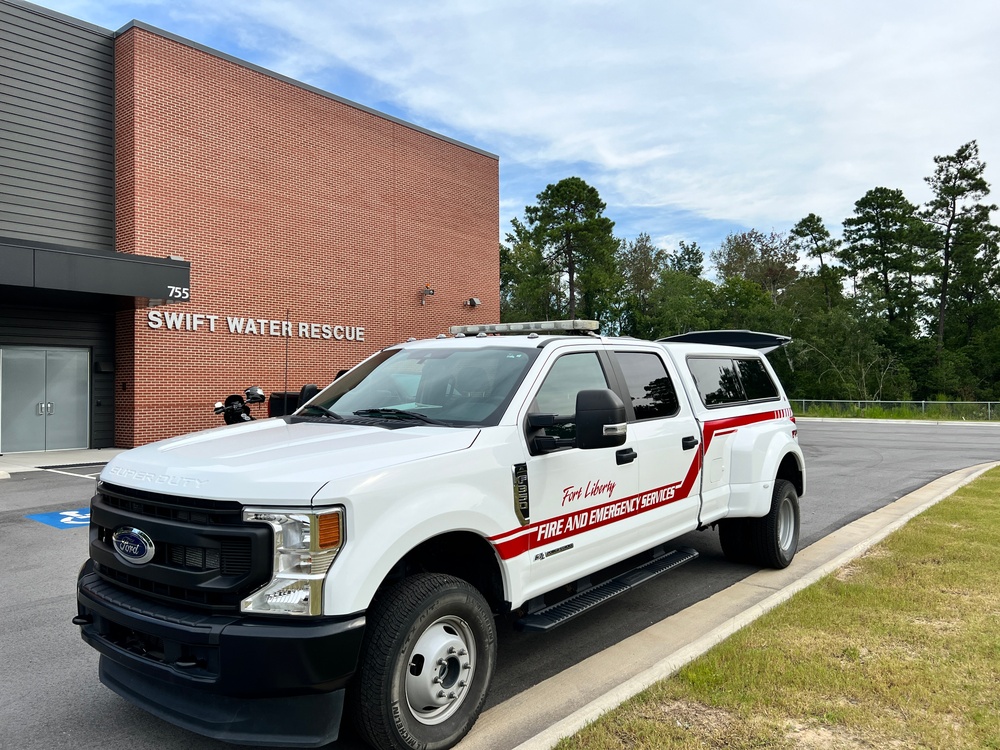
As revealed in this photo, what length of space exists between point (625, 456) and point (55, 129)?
17950 mm

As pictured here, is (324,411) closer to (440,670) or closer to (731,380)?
(440,670)

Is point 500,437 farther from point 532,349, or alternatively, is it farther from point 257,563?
point 257,563

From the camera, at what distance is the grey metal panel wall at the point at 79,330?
16.8 metres

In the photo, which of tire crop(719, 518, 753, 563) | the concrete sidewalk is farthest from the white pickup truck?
the concrete sidewalk

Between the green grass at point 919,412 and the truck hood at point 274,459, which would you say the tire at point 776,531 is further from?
the green grass at point 919,412

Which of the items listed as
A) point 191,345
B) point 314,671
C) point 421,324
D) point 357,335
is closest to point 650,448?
point 314,671

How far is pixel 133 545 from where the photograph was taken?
3.15 metres

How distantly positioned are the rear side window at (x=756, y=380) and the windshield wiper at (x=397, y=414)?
3.53 metres

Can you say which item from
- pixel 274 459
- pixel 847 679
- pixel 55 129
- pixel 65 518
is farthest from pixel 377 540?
pixel 55 129

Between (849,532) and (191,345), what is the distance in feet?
51.5

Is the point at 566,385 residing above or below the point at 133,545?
above

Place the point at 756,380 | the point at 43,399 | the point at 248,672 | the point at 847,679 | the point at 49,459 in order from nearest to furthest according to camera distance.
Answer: the point at 248,672 < the point at 847,679 < the point at 756,380 < the point at 49,459 < the point at 43,399

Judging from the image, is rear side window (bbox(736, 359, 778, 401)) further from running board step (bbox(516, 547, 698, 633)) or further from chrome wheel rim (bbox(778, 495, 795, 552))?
running board step (bbox(516, 547, 698, 633))

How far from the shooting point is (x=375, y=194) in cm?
2320
